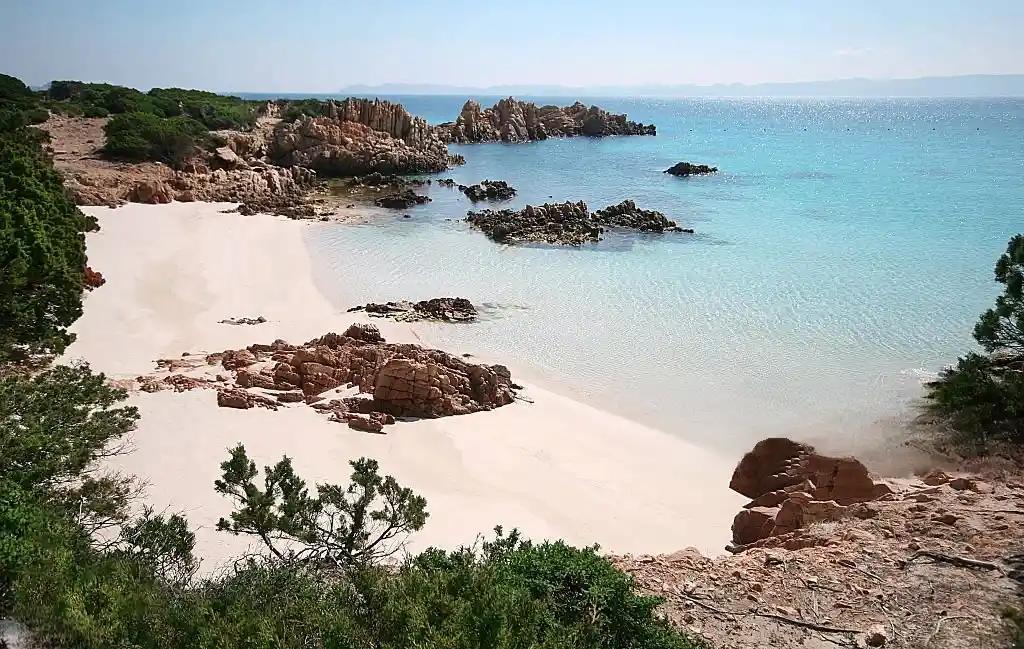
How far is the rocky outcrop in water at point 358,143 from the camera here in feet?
159

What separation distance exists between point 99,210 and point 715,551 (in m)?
29.0

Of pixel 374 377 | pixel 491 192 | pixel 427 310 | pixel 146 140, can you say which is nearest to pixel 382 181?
pixel 491 192

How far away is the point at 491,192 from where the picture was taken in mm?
42469

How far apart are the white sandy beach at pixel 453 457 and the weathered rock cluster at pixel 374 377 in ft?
1.35

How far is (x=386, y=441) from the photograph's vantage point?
11992 millimetres

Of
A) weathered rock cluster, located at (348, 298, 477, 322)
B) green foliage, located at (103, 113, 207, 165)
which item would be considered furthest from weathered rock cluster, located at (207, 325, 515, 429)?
green foliage, located at (103, 113, 207, 165)

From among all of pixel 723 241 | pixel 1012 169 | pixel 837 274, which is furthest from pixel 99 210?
pixel 1012 169

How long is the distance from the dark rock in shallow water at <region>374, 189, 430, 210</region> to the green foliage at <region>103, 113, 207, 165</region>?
10.9 m

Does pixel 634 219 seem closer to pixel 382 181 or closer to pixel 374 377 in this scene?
pixel 382 181

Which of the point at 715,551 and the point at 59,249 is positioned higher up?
the point at 59,249

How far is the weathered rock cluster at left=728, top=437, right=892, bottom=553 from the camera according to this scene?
877cm

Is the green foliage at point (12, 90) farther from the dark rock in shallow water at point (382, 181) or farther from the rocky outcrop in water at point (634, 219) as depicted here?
the rocky outcrop in water at point (634, 219)

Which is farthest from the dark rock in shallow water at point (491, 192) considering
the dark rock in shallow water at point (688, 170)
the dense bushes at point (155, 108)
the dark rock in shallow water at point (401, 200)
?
the dense bushes at point (155, 108)

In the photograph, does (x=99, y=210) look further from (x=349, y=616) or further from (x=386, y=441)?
(x=349, y=616)
